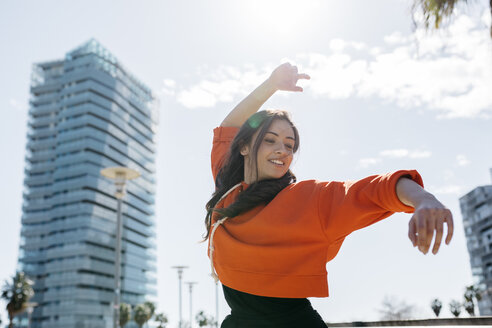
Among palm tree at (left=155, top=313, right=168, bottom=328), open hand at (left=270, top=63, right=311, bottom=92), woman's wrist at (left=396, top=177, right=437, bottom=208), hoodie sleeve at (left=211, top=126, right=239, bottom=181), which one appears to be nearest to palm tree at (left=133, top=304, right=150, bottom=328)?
palm tree at (left=155, top=313, right=168, bottom=328)

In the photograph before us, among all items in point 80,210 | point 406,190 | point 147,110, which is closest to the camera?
point 406,190

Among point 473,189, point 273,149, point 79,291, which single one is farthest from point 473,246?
point 273,149

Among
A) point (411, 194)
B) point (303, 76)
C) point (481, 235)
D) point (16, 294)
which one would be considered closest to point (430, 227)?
point (411, 194)

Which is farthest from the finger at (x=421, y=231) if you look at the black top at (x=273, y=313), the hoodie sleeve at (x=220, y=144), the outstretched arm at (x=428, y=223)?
the hoodie sleeve at (x=220, y=144)

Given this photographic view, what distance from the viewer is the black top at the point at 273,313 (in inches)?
68.8

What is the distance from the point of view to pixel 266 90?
8.64 ft

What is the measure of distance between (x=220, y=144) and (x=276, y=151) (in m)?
0.70

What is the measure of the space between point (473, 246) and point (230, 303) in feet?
374

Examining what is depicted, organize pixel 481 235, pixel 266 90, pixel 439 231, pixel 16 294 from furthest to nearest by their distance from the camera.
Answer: pixel 481 235 → pixel 16 294 → pixel 266 90 → pixel 439 231

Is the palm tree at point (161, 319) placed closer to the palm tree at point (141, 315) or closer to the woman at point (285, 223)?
the palm tree at point (141, 315)

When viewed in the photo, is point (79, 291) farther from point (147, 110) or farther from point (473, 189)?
point (473, 189)

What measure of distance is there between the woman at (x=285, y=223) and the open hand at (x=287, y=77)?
31cm

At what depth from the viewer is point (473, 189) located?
103062mm

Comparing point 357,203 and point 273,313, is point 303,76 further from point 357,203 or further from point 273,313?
point 273,313
